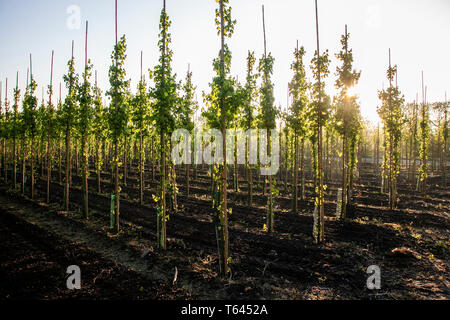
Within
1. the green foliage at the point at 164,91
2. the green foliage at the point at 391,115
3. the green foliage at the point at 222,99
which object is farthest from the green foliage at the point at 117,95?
the green foliage at the point at 391,115

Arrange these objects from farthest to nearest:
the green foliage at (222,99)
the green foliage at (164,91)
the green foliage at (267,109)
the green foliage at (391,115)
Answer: the green foliage at (391,115), the green foliage at (267,109), the green foliage at (164,91), the green foliage at (222,99)

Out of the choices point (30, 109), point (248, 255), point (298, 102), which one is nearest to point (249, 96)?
point (298, 102)

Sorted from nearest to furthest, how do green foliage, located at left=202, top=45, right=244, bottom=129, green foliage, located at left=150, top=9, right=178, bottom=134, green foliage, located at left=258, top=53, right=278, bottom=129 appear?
green foliage, located at left=202, top=45, right=244, bottom=129 < green foliage, located at left=150, top=9, right=178, bottom=134 < green foliage, located at left=258, top=53, right=278, bottom=129

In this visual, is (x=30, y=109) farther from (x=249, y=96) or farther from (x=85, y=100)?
(x=249, y=96)

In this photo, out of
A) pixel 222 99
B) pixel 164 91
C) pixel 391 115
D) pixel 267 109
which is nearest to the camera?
pixel 222 99

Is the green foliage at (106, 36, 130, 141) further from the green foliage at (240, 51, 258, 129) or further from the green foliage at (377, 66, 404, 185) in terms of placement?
the green foliage at (377, 66, 404, 185)

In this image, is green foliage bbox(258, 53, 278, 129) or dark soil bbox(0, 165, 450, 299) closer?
dark soil bbox(0, 165, 450, 299)

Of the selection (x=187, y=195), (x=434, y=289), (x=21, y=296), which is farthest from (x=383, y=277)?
(x=187, y=195)

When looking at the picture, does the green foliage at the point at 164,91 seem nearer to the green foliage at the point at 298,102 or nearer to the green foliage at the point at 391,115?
the green foliage at the point at 298,102

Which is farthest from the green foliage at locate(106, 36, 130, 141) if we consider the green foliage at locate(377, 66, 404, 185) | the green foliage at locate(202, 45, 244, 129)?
the green foliage at locate(377, 66, 404, 185)

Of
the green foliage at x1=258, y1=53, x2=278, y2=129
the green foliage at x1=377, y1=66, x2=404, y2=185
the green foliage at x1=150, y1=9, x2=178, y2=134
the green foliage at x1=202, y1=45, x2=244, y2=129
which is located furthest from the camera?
the green foliage at x1=377, y1=66, x2=404, y2=185

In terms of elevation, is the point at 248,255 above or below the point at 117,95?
below

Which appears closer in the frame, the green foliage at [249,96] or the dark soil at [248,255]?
the dark soil at [248,255]
